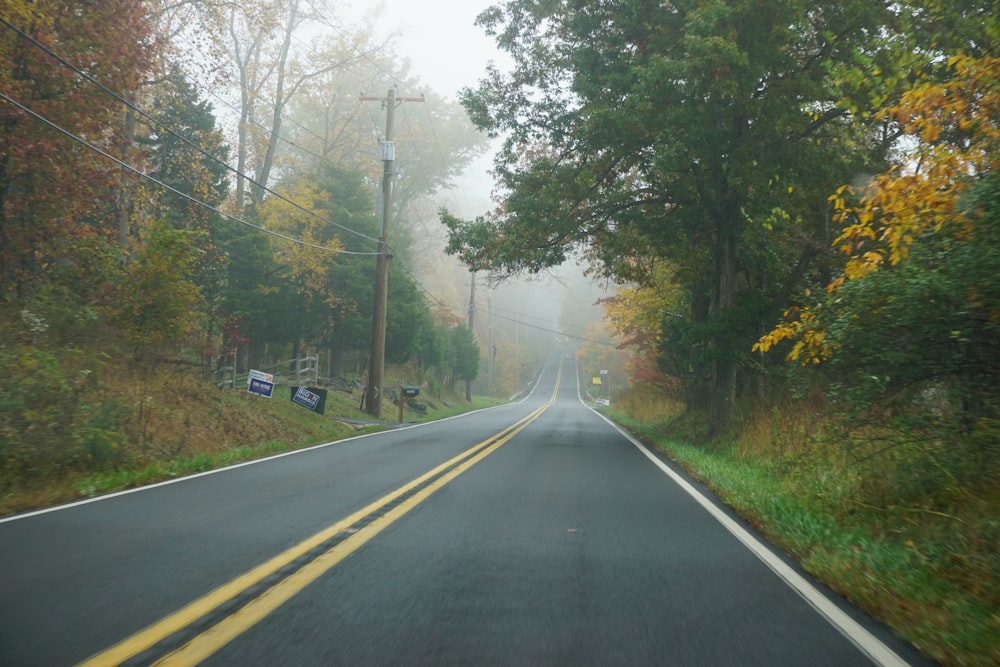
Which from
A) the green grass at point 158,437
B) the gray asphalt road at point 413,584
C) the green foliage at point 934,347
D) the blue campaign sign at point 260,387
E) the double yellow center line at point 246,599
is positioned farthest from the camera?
the blue campaign sign at point 260,387

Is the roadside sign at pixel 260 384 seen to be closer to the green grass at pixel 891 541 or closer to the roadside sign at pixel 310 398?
the roadside sign at pixel 310 398

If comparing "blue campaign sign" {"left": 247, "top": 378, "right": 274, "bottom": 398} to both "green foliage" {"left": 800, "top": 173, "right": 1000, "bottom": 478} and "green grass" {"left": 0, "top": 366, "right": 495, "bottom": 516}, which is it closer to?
"green grass" {"left": 0, "top": 366, "right": 495, "bottom": 516}

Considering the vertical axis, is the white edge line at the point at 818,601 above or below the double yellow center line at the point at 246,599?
above

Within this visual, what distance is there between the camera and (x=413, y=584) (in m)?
4.82

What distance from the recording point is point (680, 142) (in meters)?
14.1

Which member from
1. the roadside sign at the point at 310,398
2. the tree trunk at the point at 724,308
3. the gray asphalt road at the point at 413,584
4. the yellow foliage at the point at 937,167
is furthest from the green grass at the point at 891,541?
the roadside sign at the point at 310,398

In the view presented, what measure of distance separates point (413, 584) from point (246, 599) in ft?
3.24

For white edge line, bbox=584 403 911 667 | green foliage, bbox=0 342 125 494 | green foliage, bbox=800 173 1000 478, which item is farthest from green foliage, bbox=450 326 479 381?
white edge line, bbox=584 403 911 667

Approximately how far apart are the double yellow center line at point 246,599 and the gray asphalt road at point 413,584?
20 mm

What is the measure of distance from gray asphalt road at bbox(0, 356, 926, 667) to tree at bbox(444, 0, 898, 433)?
7.61 m

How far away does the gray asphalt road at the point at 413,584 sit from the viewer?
368cm

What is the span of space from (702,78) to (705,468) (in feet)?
21.0

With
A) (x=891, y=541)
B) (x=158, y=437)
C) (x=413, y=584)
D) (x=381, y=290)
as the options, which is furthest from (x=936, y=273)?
(x=381, y=290)

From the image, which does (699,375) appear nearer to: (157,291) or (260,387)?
(260,387)
